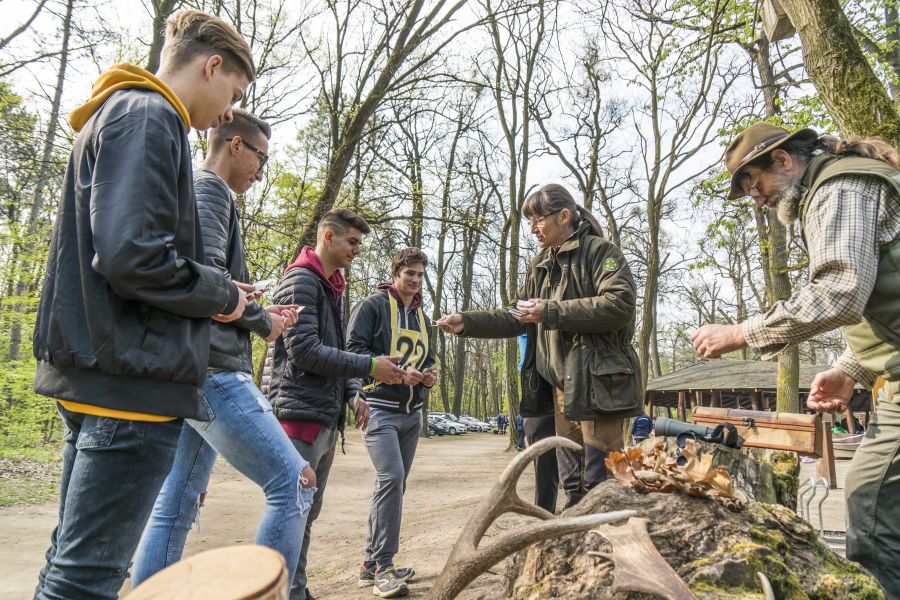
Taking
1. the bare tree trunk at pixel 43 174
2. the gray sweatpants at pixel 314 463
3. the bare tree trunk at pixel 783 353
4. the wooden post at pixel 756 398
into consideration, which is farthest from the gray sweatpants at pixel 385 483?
the wooden post at pixel 756 398

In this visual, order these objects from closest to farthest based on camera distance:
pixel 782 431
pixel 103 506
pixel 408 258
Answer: pixel 103 506
pixel 408 258
pixel 782 431

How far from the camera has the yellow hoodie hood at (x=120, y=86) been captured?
1.84 meters

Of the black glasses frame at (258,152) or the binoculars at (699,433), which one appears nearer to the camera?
the black glasses frame at (258,152)

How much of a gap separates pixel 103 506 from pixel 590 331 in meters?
2.59

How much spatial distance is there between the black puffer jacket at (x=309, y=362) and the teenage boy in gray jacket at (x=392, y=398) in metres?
0.37

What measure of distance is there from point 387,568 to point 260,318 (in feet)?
7.27

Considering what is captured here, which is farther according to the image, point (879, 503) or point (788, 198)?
point (788, 198)

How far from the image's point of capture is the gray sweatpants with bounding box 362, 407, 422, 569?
12.9 ft

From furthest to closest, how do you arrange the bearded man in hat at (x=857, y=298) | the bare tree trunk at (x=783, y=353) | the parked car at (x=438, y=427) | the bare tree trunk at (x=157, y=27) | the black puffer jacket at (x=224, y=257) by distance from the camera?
1. the parked car at (x=438, y=427)
2. the bare tree trunk at (x=783, y=353)
3. the bare tree trunk at (x=157, y=27)
4. the black puffer jacket at (x=224, y=257)
5. the bearded man in hat at (x=857, y=298)

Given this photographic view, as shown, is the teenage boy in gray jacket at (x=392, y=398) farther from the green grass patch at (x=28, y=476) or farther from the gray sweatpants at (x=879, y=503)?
the green grass patch at (x=28, y=476)

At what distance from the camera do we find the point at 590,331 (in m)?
3.47

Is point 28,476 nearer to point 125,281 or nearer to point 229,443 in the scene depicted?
point 229,443

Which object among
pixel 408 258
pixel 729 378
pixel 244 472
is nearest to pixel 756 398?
pixel 729 378

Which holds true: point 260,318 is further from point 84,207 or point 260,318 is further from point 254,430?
point 84,207
